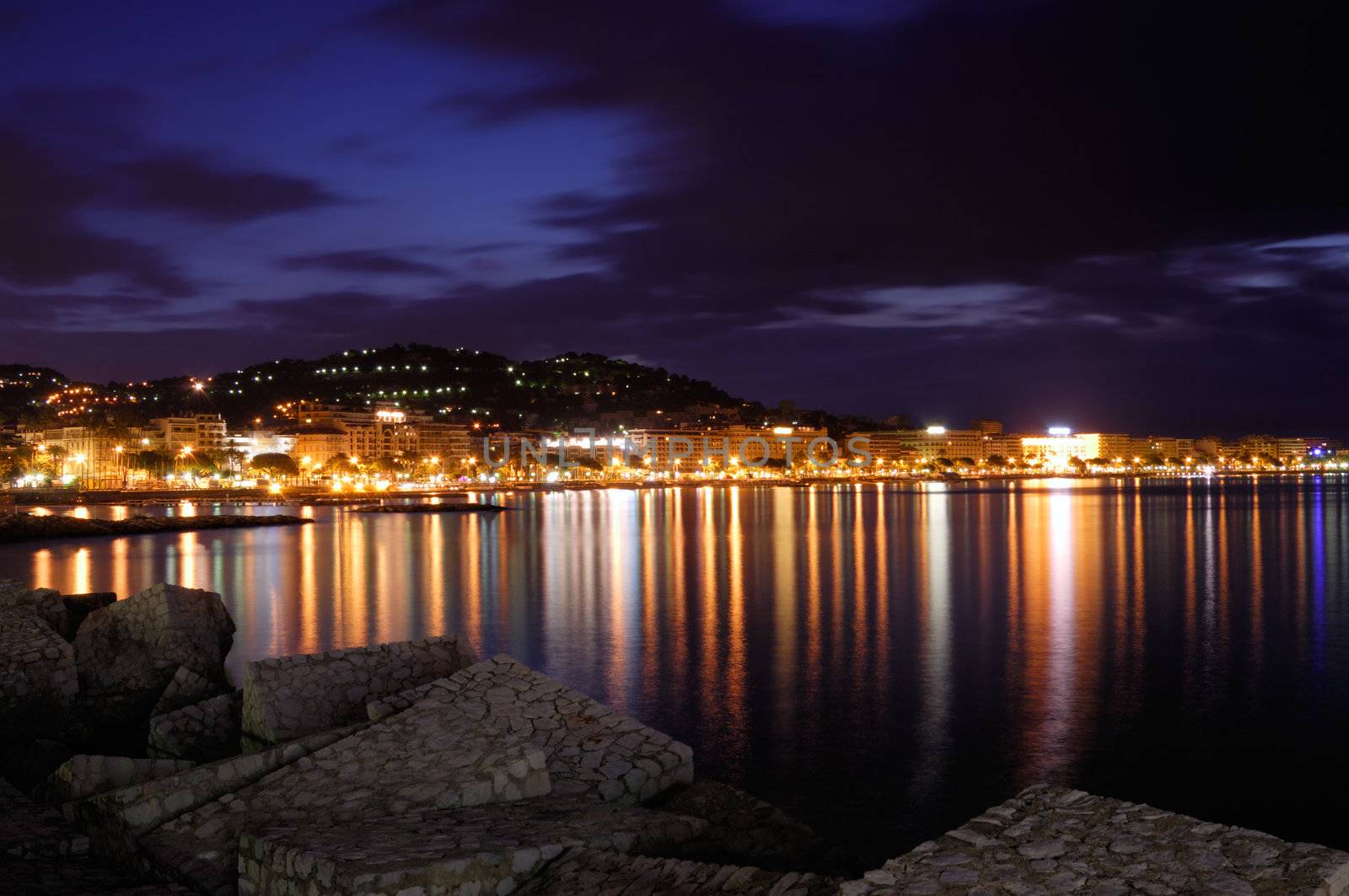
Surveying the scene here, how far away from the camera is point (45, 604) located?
12156mm

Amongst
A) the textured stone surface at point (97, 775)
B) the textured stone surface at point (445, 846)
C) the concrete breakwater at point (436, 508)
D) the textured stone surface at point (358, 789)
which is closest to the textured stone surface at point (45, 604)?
the textured stone surface at point (97, 775)

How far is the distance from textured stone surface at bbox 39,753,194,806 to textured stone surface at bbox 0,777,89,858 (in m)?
0.13

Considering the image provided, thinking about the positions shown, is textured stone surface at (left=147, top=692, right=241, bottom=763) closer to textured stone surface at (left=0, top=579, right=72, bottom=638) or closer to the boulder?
textured stone surface at (left=0, top=579, right=72, bottom=638)

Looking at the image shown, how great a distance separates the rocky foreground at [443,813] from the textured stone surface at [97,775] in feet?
0.05

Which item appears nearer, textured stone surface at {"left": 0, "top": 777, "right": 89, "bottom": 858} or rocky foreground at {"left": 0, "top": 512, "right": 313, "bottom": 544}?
textured stone surface at {"left": 0, "top": 777, "right": 89, "bottom": 858}

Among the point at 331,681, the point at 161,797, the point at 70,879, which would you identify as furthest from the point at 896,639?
the point at 70,879

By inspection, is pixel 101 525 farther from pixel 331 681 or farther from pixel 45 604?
pixel 331 681

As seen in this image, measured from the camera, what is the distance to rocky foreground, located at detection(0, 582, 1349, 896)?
457 centimetres

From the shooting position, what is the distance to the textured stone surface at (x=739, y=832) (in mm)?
5965

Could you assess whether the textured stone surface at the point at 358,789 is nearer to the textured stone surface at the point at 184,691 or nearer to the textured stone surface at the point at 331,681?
the textured stone surface at the point at 331,681

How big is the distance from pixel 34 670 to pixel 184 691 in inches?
62.6

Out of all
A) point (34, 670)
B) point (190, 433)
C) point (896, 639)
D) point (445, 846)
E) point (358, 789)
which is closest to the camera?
point (445, 846)

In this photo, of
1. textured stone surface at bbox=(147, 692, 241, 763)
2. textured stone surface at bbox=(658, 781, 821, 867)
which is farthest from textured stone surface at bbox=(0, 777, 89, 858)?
textured stone surface at bbox=(658, 781, 821, 867)

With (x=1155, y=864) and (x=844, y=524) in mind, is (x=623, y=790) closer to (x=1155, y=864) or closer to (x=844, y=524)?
(x=1155, y=864)
